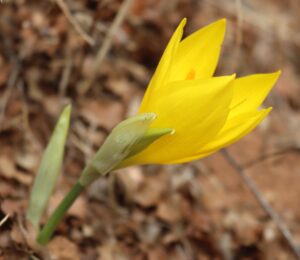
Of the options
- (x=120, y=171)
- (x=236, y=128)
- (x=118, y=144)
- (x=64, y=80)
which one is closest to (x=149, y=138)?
(x=118, y=144)

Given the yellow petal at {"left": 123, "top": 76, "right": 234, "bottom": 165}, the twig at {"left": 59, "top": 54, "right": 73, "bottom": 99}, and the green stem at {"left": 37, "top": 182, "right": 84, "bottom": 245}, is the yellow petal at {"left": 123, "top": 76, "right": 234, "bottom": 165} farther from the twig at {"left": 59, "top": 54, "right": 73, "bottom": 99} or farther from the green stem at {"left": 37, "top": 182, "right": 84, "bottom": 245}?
the twig at {"left": 59, "top": 54, "right": 73, "bottom": 99}

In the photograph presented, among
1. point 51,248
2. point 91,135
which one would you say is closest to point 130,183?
point 91,135

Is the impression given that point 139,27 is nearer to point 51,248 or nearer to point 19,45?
point 19,45

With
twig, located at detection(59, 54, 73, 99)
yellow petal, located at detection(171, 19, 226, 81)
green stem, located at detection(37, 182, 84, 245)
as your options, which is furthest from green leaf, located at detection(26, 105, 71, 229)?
twig, located at detection(59, 54, 73, 99)

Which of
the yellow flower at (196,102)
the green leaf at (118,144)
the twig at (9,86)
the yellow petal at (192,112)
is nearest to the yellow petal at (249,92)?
the yellow flower at (196,102)

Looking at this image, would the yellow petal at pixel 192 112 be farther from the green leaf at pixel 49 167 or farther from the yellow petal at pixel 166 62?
the green leaf at pixel 49 167
